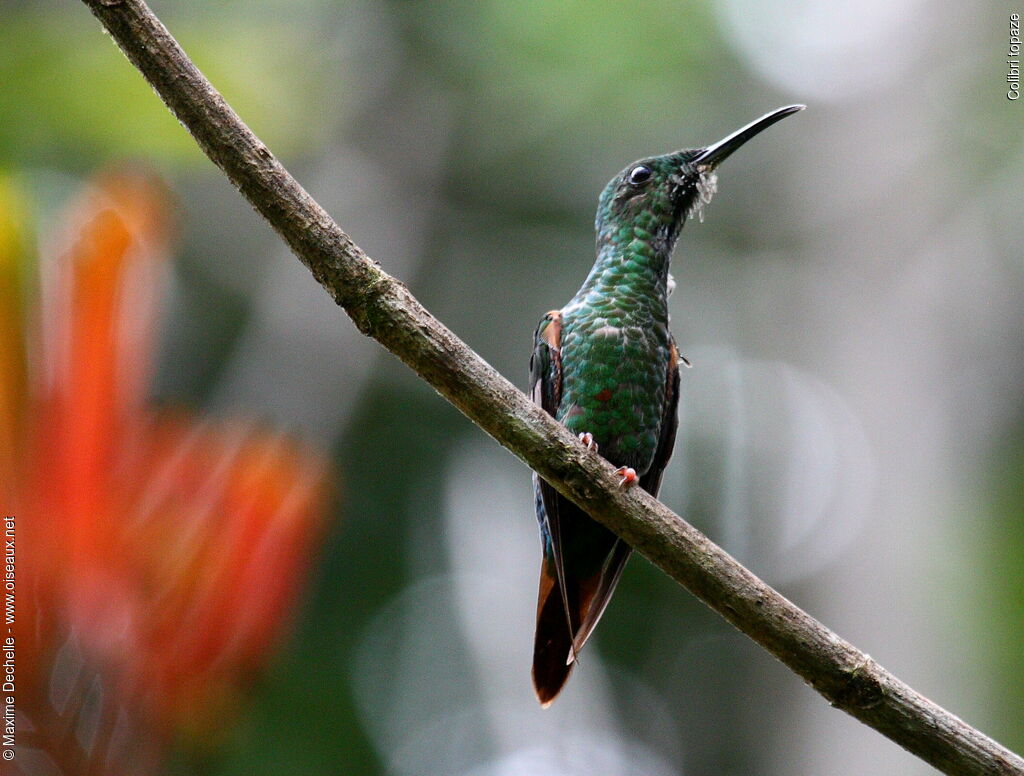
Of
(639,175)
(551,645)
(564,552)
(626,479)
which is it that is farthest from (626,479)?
(639,175)

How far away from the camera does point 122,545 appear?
2221 millimetres

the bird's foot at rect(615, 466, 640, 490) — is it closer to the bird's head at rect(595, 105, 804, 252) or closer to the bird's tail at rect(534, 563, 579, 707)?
the bird's tail at rect(534, 563, 579, 707)

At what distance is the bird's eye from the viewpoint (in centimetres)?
304

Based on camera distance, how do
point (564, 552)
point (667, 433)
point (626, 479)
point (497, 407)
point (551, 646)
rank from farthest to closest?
point (667, 433) → point (564, 552) → point (551, 646) → point (626, 479) → point (497, 407)

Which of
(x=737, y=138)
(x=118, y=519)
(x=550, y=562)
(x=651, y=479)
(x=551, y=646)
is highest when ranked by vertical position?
(x=737, y=138)

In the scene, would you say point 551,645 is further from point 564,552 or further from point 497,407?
point 497,407

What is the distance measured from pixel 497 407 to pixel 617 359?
34.2 inches

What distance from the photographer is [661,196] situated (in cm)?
300

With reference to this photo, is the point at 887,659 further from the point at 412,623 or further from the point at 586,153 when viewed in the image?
the point at 586,153

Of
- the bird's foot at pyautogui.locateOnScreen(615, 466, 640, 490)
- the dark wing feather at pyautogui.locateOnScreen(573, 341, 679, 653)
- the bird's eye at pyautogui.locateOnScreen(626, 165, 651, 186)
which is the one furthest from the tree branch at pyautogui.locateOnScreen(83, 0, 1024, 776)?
the bird's eye at pyautogui.locateOnScreen(626, 165, 651, 186)

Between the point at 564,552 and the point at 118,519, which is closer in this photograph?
the point at 118,519

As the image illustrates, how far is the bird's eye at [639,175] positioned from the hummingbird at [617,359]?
0.04 ft

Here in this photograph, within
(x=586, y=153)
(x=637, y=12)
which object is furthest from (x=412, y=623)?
(x=637, y=12)

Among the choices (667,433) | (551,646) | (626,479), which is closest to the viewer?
(626,479)
